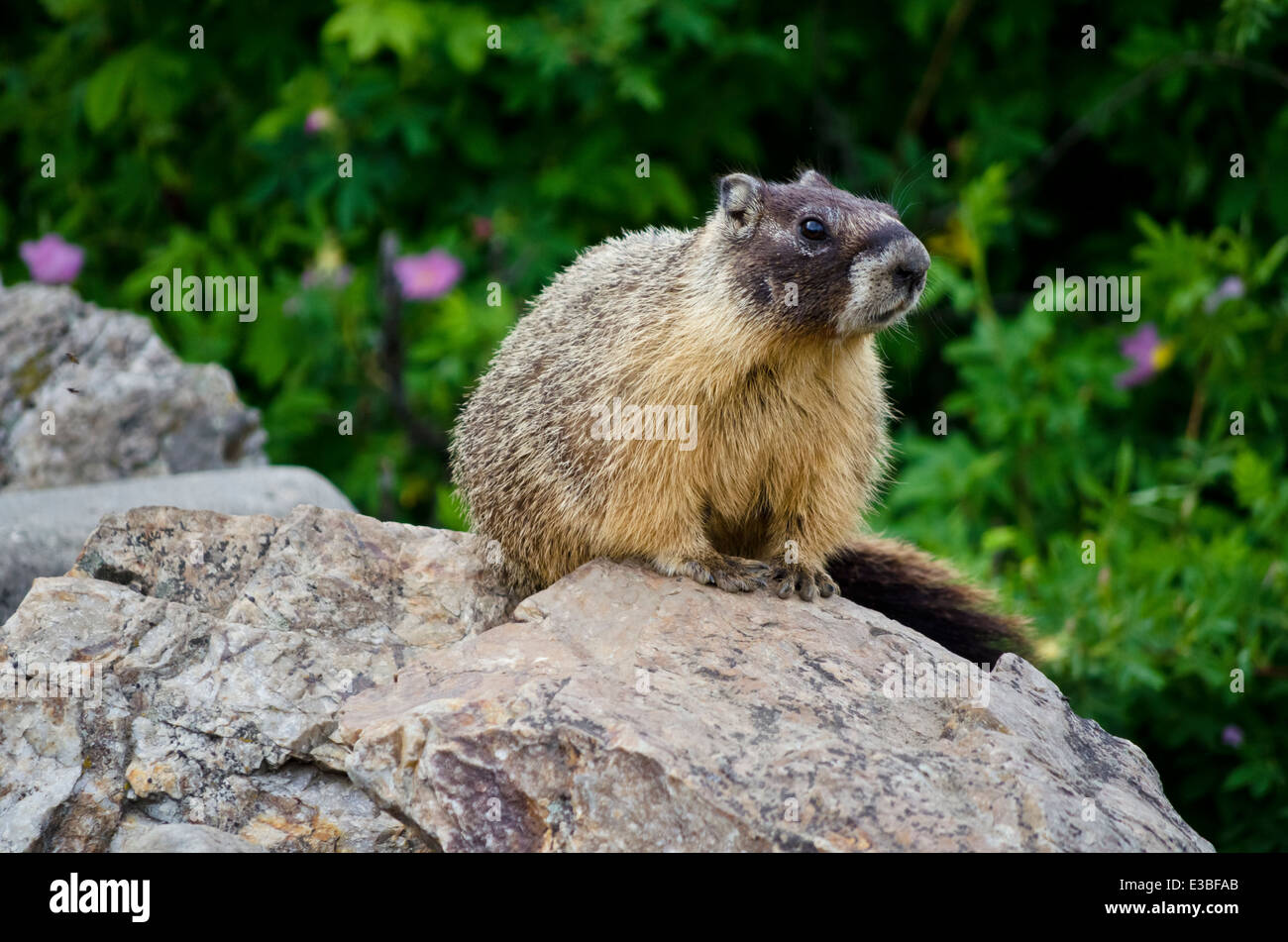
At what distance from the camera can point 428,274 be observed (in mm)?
7316

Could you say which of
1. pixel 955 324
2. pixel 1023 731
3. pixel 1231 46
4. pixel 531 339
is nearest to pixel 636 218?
pixel 955 324

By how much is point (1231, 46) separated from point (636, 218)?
327 cm

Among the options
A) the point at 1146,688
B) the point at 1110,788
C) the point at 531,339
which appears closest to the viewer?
the point at 1110,788

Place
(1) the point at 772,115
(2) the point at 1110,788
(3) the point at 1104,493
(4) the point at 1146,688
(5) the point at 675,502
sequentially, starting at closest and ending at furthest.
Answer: (2) the point at 1110,788, (5) the point at 675,502, (4) the point at 1146,688, (3) the point at 1104,493, (1) the point at 772,115

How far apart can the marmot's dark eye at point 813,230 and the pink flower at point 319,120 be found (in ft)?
12.4

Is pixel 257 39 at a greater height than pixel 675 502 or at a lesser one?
greater

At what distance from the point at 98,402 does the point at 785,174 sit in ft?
13.7

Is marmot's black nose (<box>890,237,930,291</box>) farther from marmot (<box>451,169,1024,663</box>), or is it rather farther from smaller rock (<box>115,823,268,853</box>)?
smaller rock (<box>115,823,268,853</box>)

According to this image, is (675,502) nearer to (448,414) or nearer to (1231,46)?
(448,414)

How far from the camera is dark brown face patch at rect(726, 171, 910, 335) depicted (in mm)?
4410

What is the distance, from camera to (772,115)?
853 cm

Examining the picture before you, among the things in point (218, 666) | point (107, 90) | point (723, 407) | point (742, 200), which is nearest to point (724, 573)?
point (723, 407)

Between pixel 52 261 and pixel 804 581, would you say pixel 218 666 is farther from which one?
pixel 52 261

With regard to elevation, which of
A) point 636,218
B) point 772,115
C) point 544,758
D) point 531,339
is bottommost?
point 544,758
